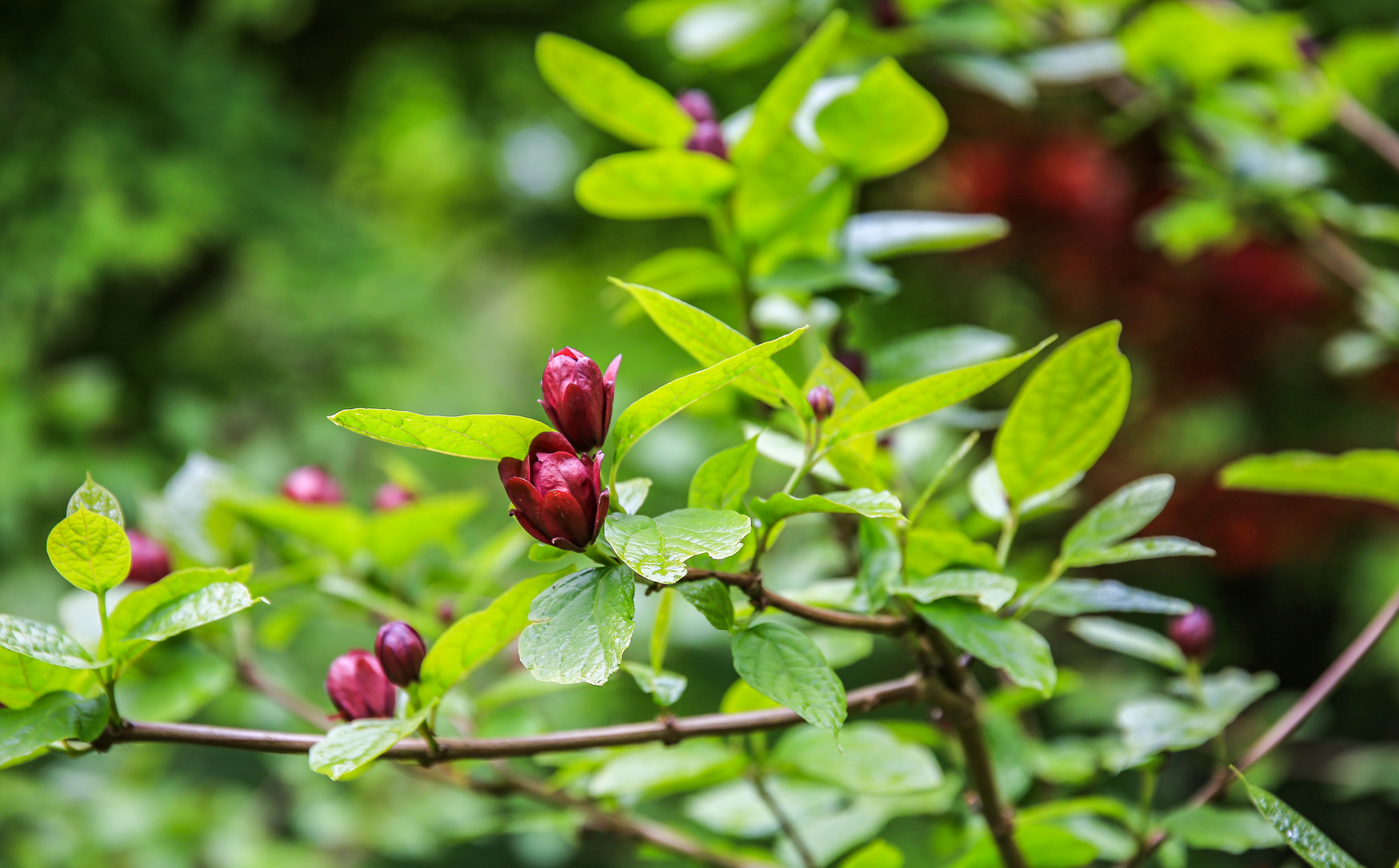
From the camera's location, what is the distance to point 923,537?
34 centimetres

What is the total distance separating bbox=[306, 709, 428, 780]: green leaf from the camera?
0.27 m

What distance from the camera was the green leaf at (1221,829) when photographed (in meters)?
0.40

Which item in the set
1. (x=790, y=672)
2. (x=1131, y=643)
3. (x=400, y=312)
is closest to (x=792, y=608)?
(x=790, y=672)

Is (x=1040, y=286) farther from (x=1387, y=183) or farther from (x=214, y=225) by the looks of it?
(x=214, y=225)

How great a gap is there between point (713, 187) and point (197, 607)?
27cm

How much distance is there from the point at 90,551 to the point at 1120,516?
1.18ft

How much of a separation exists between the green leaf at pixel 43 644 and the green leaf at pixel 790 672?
0.20 metres

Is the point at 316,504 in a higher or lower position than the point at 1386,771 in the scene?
higher

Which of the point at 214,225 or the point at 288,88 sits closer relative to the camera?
the point at 214,225

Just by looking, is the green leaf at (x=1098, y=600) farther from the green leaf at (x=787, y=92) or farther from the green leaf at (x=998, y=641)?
the green leaf at (x=787, y=92)

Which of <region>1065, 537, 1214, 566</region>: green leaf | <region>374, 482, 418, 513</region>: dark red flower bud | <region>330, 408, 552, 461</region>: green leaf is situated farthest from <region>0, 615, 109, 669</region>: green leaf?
<region>1065, 537, 1214, 566</region>: green leaf

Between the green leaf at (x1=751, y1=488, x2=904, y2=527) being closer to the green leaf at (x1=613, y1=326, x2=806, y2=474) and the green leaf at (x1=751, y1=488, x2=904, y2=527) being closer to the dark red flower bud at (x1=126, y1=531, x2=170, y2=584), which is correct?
the green leaf at (x1=613, y1=326, x2=806, y2=474)

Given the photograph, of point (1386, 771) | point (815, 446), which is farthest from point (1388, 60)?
point (815, 446)

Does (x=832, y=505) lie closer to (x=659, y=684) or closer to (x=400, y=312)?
(x=659, y=684)
